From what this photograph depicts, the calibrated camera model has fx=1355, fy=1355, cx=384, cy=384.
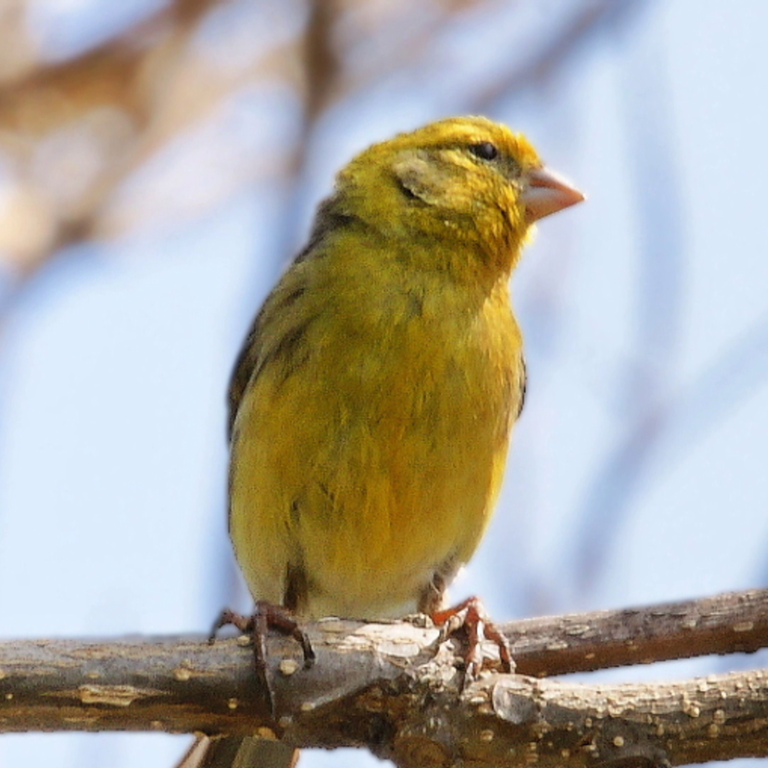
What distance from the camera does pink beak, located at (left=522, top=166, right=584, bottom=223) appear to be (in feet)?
16.0

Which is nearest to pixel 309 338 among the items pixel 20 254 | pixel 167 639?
pixel 167 639

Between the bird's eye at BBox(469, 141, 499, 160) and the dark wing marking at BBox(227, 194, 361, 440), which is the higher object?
the bird's eye at BBox(469, 141, 499, 160)

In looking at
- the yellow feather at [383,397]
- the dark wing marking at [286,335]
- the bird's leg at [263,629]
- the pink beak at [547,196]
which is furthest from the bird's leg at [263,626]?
the pink beak at [547,196]

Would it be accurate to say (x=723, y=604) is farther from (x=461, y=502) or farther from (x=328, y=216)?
(x=328, y=216)

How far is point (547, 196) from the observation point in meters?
4.89

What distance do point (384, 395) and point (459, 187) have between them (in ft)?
3.23

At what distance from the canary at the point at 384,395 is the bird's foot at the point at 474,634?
2.09 feet

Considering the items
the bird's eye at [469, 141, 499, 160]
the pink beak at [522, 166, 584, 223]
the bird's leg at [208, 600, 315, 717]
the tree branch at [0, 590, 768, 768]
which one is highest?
the bird's eye at [469, 141, 499, 160]

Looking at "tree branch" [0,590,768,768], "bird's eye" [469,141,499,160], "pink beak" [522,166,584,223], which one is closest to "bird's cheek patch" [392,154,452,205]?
"bird's eye" [469,141,499,160]

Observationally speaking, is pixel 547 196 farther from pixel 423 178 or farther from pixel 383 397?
pixel 383 397

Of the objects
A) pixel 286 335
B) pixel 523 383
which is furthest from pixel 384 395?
pixel 523 383

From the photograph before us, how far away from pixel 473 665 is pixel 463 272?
1.56 meters

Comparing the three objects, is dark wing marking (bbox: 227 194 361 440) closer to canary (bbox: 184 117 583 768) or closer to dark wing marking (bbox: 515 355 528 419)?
canary (bbox: 184 117 583 768)

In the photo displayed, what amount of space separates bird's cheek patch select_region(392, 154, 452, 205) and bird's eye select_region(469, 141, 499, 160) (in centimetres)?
18
